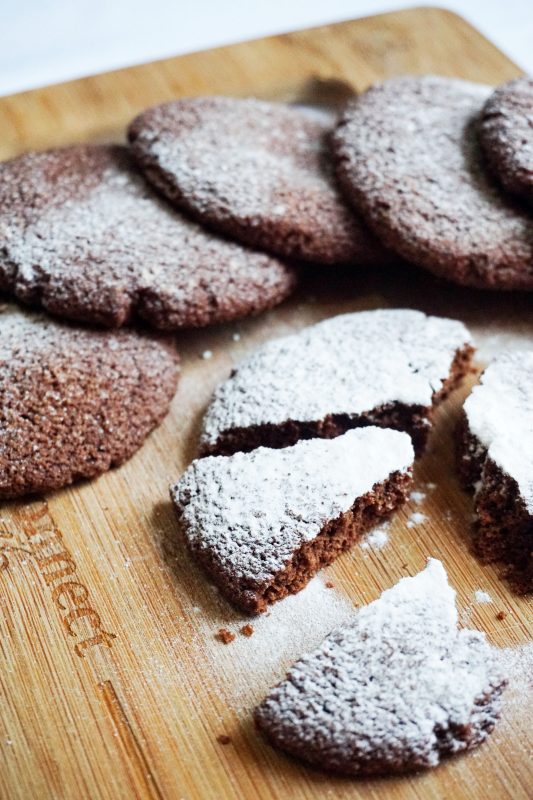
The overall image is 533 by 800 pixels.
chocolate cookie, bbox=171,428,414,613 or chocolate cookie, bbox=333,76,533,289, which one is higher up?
chocolate cookie, bbox=333,76,533,289

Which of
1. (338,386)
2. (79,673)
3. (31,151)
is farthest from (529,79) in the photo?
(79,673)

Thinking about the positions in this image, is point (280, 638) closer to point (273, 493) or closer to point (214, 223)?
point (273, 493)

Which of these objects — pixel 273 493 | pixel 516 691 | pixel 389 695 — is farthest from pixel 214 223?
pixel 516 691

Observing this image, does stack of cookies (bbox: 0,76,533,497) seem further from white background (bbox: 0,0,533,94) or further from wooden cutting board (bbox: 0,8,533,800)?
white background (bbox: 0,0,533,94)

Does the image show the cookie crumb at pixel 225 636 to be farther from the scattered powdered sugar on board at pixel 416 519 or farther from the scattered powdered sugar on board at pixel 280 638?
the scattered powdered sugar on board at pixel 416 519

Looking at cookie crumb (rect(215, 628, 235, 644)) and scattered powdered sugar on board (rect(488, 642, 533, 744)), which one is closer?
scattered powdered sugar on board (rect(488, 642, 533, 744))

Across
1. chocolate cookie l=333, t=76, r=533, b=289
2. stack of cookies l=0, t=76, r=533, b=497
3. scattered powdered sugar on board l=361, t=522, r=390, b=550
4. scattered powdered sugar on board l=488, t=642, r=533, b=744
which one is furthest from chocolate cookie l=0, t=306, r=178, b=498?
scattered powdered sugar on board l=488, t=642, r=533, b=744
